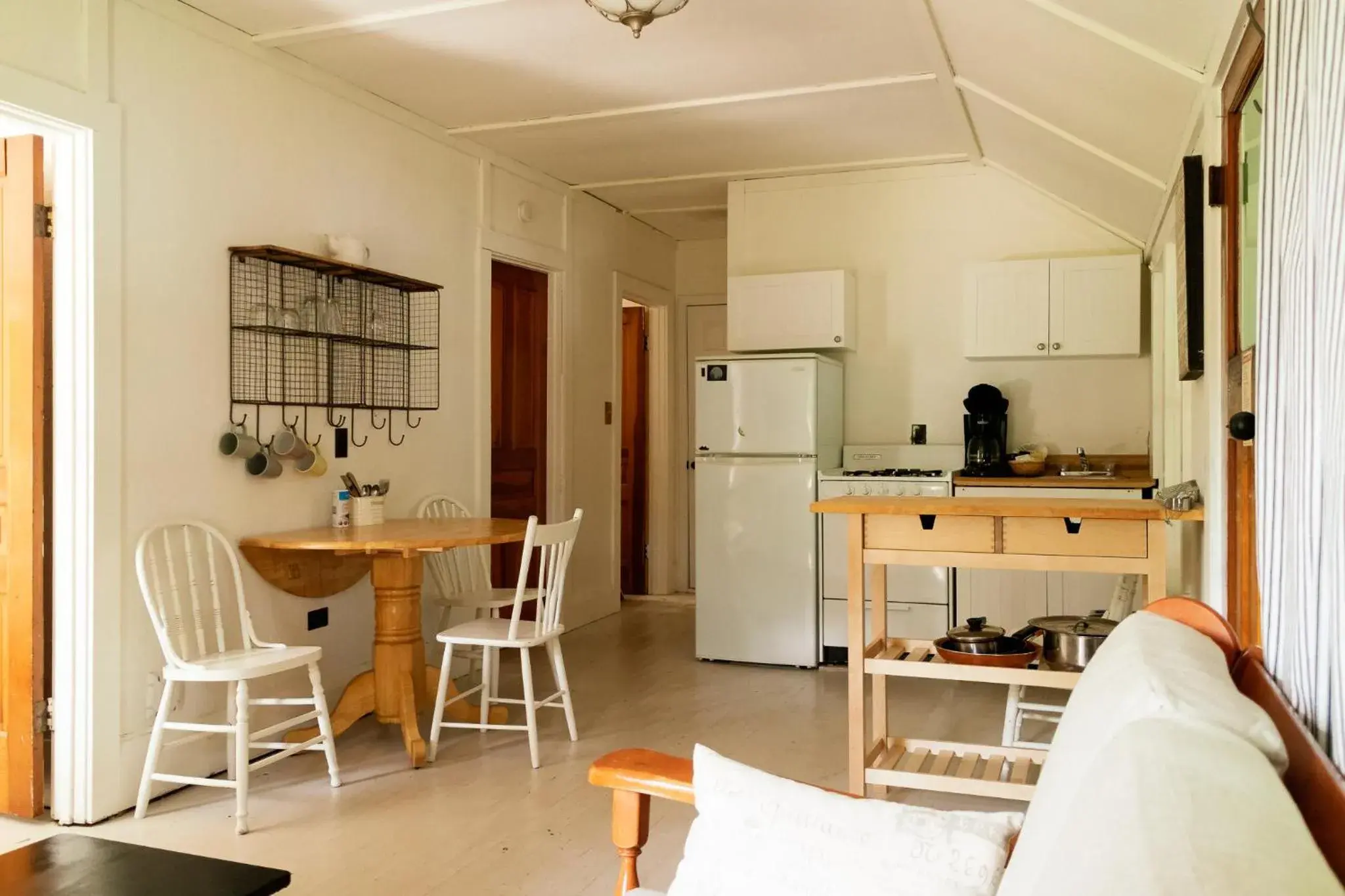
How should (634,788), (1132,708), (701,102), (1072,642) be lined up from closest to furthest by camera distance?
(1132,708) < (634,788) < (1072,642) < (701,102)

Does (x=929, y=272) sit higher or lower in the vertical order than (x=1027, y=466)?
higher

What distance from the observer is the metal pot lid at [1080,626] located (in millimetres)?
2840

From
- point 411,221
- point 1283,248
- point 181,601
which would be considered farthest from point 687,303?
point 1283,248

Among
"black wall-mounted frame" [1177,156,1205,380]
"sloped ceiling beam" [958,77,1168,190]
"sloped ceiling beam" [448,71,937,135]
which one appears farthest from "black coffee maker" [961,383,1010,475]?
"black wall-mounted frame" [1177,156,1205,380]

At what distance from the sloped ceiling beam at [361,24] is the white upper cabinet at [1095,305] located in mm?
3060

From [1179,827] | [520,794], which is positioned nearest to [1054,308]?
[520,794]

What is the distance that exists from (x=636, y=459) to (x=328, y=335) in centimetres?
358

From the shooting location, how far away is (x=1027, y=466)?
4.93 m

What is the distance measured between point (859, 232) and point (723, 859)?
4741mm

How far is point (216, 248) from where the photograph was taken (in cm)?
343

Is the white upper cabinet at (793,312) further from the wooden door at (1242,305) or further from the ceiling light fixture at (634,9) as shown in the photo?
the wooden door at (1242,305)

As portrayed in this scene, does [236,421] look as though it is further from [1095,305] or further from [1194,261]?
[1095,305]

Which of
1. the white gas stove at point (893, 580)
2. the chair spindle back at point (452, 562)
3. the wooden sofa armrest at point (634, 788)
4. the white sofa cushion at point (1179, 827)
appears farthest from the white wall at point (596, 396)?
the white sofa cushion at point (1179, 827)

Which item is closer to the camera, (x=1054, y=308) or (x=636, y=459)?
(x=1054, y=308)
